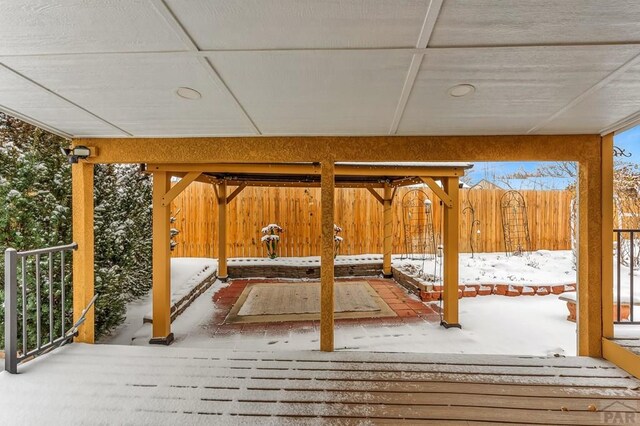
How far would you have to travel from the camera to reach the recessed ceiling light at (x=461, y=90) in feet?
6.12

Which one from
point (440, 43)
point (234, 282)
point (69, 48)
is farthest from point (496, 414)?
point (234, 282)

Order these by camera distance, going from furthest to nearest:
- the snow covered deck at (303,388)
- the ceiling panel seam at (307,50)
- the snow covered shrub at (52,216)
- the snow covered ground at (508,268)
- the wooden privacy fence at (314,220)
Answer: the wooden privacy fence at (314,220)
the snow covered ground at (508,268)
the snow covered shrub at (52,216)
the snow covered deck at (303,388)
the ceiling panel seam at (307,50)

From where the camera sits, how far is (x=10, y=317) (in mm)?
2438

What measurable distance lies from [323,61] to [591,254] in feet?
9.73

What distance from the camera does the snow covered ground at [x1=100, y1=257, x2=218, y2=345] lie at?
4055 mm

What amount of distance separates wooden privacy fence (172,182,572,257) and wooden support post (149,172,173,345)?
14.6ft

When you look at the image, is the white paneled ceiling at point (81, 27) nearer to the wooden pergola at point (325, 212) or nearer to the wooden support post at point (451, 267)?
the wooden pergola at point (325, 212)

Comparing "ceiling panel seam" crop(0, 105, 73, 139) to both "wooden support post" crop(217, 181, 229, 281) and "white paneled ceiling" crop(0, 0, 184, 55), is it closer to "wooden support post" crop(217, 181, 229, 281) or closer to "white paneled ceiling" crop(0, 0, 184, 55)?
"white paneled ceiling" crop(0, 0, 184, 55)

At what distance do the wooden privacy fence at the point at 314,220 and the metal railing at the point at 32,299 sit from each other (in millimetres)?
4505

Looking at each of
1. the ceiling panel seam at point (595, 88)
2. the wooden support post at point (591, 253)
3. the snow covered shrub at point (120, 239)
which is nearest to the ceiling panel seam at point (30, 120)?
the snow covered shrub at point (120, 239)

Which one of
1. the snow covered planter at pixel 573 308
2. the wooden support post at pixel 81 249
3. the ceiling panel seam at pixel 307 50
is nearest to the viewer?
the ceiling panel seam at pixel 307 50

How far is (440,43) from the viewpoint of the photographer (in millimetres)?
1394

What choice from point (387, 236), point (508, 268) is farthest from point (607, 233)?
point (387, 236)

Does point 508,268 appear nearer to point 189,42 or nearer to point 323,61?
point 323,61
